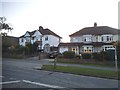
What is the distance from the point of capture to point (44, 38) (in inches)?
2694

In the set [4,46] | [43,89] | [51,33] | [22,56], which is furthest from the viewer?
[51,33]

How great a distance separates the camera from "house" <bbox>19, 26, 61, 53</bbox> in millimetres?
67562

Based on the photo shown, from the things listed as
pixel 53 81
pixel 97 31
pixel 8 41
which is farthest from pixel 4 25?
pixel 53 81

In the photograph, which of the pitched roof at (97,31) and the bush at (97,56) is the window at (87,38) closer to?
the pitched roof at (97,31)

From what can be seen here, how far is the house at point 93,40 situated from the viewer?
56750 millimetres

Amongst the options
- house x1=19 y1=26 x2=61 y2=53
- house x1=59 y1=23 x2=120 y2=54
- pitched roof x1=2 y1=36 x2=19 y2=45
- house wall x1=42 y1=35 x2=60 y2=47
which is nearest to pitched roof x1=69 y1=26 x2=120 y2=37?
house x1=59 y1=23 x2=120 y2=54

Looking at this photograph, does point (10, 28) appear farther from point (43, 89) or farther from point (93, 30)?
point (43, 89)

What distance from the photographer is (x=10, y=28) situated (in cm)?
6275

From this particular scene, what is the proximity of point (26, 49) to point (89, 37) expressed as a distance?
58.4 feet

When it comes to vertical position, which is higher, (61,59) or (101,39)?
(101,39)

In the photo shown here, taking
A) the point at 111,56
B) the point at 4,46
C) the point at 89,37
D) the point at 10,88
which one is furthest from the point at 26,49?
the point at 10,88

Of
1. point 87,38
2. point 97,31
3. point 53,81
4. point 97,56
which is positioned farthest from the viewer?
point 97,31

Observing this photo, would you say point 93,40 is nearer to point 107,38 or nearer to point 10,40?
point 107,38

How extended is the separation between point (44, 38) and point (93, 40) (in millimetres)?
16208
